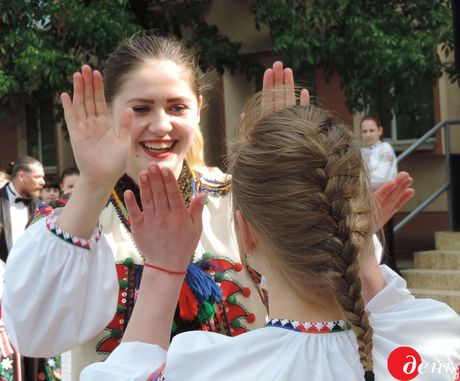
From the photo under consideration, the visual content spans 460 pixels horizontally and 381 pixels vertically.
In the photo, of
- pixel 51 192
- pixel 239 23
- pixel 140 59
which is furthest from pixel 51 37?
pixel 140 59

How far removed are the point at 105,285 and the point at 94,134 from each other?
1.17 ft

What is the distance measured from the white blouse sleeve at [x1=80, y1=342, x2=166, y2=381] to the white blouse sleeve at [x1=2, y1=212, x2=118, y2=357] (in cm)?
41

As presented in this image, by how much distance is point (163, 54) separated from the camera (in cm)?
221

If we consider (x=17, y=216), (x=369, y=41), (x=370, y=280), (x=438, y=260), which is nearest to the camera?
(x=370, y=280)

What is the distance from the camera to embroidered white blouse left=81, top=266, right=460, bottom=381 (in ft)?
4.19

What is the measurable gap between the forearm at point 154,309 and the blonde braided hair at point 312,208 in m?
0.19

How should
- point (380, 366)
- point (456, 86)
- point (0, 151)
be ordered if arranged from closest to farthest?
point (380, 366), point (456, 86), point (0, 151)

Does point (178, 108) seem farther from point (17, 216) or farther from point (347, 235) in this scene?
point (17, 216)

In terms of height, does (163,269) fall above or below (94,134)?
below

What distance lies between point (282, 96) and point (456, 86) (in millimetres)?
7811

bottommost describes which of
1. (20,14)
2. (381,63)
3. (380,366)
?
(380,366)

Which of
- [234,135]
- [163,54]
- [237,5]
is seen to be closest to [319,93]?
[237,5]

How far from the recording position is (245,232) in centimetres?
144

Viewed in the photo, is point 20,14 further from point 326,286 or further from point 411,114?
point 326,286
